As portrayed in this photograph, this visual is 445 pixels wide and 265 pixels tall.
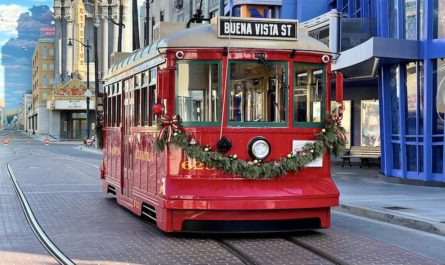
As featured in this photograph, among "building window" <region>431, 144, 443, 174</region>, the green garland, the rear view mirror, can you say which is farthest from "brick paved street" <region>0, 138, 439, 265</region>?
"building window" <region>431, 144, 443, 174</region>

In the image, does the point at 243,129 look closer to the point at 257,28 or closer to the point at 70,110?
the point at 257,28

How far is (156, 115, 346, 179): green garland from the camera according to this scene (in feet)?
A: 30.4

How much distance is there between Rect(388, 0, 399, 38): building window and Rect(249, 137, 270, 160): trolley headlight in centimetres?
1244

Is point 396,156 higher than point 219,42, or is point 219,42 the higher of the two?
point 219,42

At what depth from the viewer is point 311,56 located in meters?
9.73

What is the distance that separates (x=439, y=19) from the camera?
1884cm

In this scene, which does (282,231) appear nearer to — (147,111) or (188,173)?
(188,173)

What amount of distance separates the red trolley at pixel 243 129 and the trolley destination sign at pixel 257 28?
14 millimetres

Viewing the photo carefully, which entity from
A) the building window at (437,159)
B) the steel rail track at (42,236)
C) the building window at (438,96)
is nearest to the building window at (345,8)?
the building window at (438,96)

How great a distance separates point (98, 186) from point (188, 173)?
10159 millimetres

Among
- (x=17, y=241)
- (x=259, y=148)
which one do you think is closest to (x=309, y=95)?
(x=259, y=148)

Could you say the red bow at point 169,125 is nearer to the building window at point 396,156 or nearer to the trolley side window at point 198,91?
the trolley side window at point 198,91

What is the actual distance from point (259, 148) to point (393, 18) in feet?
43.1

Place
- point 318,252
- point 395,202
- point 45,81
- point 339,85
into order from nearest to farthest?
1. point 318,252
2. point 339,85
3. point 395,202
4. point 45,81
